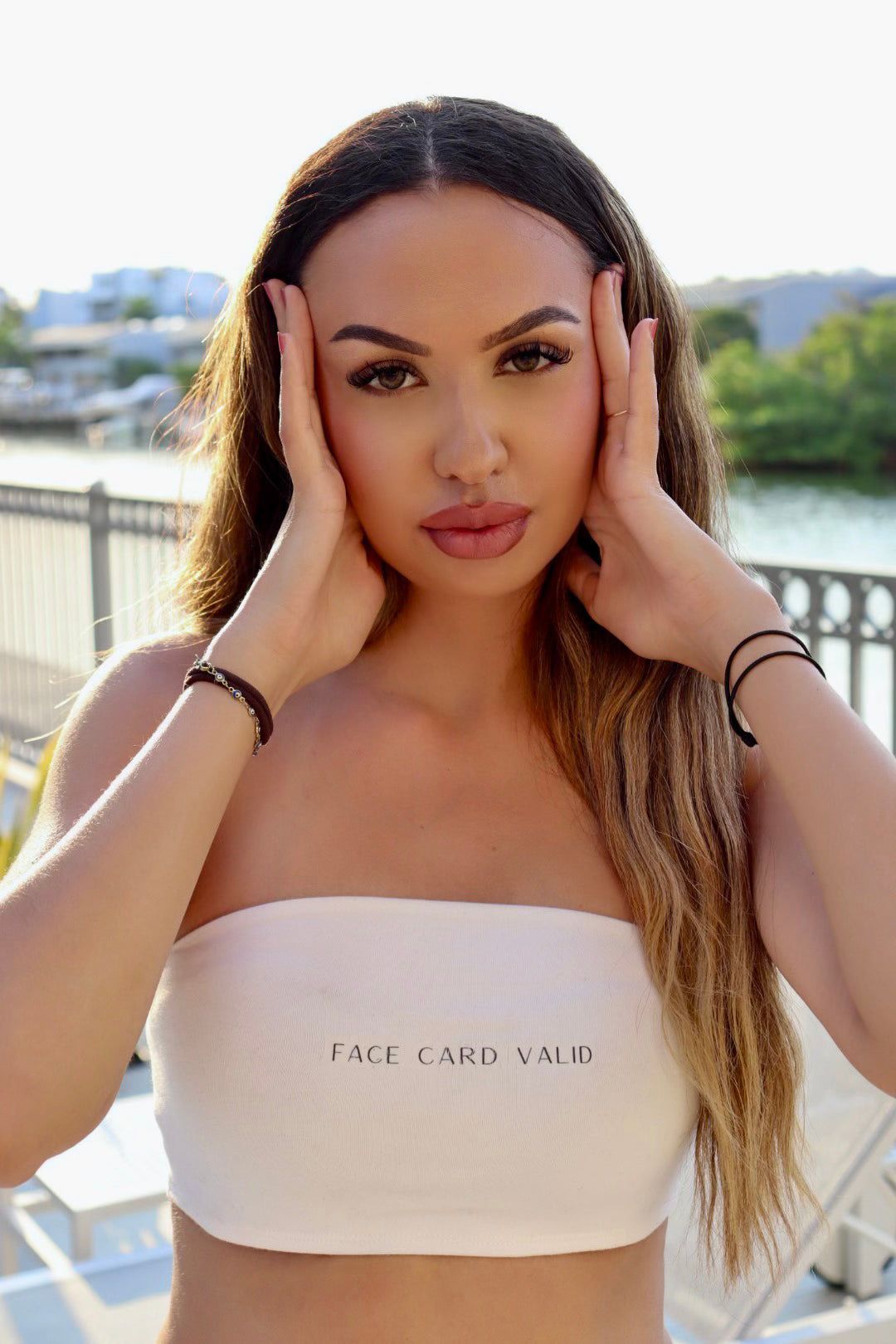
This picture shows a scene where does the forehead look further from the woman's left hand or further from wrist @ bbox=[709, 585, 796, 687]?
wrist @ bbox=[709, 585, 796, 687]

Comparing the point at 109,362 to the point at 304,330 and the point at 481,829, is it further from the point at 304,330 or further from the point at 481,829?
the point at 481,829

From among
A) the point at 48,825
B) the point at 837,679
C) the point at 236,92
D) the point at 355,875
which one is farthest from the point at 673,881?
the point at 236,92

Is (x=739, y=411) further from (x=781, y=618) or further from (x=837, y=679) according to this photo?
(x=781, y=618)

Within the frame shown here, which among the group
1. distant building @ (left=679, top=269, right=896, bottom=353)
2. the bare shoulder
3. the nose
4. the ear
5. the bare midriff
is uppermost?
distant building @ (left=679, top=269, right=896, bottom=353)

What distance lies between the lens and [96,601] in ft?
24.1

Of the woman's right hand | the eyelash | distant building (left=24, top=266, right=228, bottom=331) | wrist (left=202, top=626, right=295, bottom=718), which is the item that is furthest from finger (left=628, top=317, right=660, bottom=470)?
distant building (left=24, top=266, right=228, bottom=331)

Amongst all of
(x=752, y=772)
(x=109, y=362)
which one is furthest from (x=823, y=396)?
(x=109, y=362)

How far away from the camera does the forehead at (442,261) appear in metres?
1.55

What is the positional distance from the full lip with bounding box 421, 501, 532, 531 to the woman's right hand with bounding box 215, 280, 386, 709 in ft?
0.47

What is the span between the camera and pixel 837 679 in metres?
4.19

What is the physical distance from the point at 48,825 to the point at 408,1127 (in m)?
0.51

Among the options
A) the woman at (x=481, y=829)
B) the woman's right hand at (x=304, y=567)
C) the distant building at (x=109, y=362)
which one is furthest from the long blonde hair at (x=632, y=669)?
the distant building at (x=109, y=362)

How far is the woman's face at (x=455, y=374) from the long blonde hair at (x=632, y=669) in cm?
5

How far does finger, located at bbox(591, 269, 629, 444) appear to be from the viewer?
5.52 ft
